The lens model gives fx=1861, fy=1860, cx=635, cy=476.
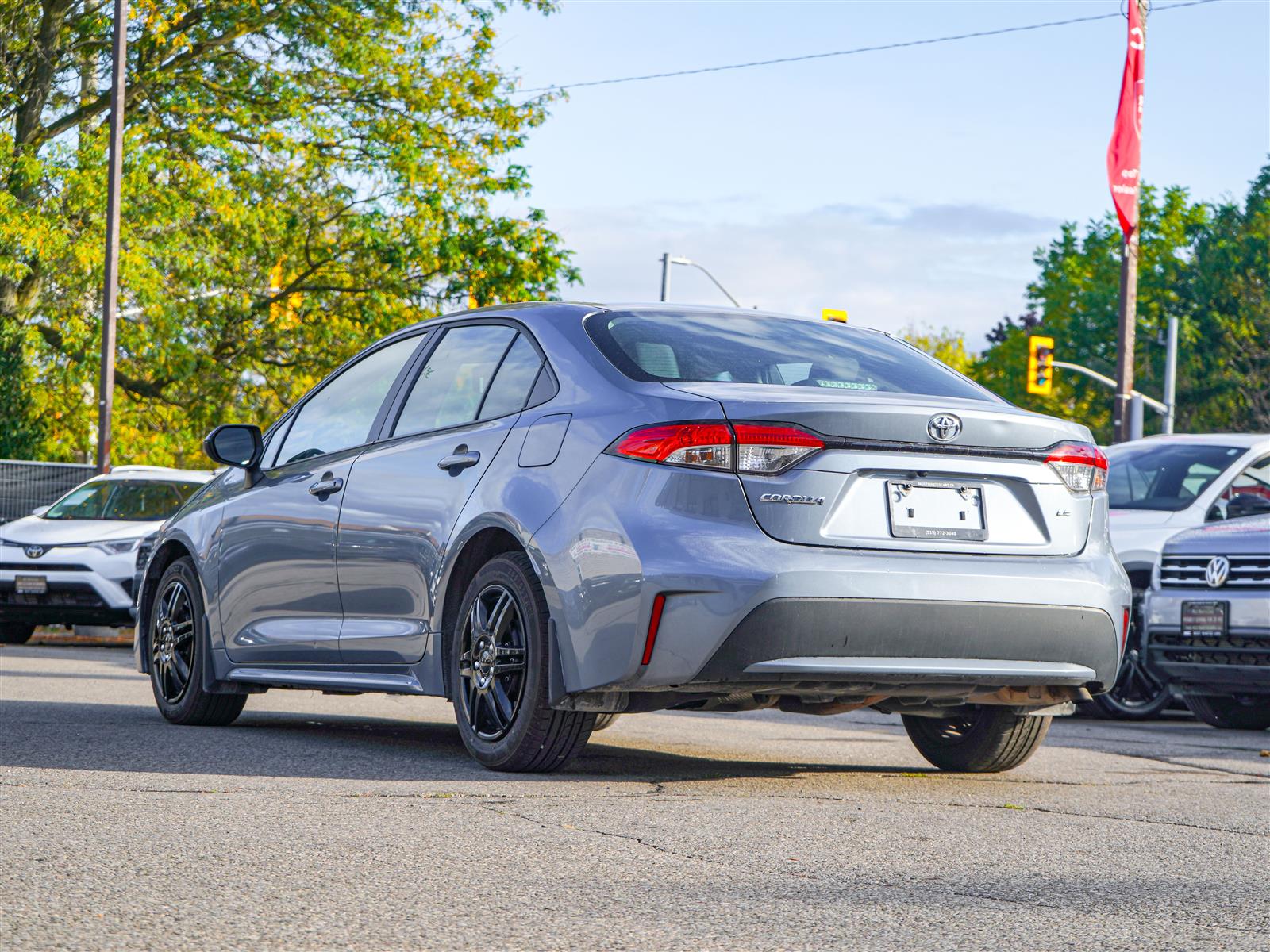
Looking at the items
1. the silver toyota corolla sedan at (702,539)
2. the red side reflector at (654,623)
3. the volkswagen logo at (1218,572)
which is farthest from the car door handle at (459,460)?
the volkswagen logo at (1218,572)

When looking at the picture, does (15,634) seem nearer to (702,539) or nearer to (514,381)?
(514,381)

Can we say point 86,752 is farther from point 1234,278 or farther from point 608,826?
point 1234,278

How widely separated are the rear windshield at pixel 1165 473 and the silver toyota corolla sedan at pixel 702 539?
5.18 metres

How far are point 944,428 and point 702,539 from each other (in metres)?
0.87

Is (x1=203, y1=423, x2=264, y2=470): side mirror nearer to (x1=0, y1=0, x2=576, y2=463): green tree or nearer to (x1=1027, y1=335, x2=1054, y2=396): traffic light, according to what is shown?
(x1=0, y1=0, x2=576, y2=463): green tree

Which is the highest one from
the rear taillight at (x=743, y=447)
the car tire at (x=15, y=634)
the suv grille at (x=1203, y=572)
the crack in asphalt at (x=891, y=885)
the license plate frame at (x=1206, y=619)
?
the rear taillight at (x=743, y=447)

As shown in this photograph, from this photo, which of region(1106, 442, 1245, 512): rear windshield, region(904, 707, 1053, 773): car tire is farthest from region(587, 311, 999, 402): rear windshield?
region(1106, 442, 1245, 512): rear windshield

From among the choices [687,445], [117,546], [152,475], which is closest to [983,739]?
[687,445]

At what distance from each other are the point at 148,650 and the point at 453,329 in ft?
8.01

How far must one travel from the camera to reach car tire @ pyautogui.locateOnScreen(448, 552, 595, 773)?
6.01m

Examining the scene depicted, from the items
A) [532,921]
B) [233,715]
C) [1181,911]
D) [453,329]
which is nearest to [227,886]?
[532,921]

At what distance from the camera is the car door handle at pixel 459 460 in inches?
253

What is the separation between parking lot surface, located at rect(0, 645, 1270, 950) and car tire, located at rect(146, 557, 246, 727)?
22cm

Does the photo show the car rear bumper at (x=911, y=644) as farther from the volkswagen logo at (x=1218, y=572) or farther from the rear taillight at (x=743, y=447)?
the volkswagen logo at (x=1218, y=572)
